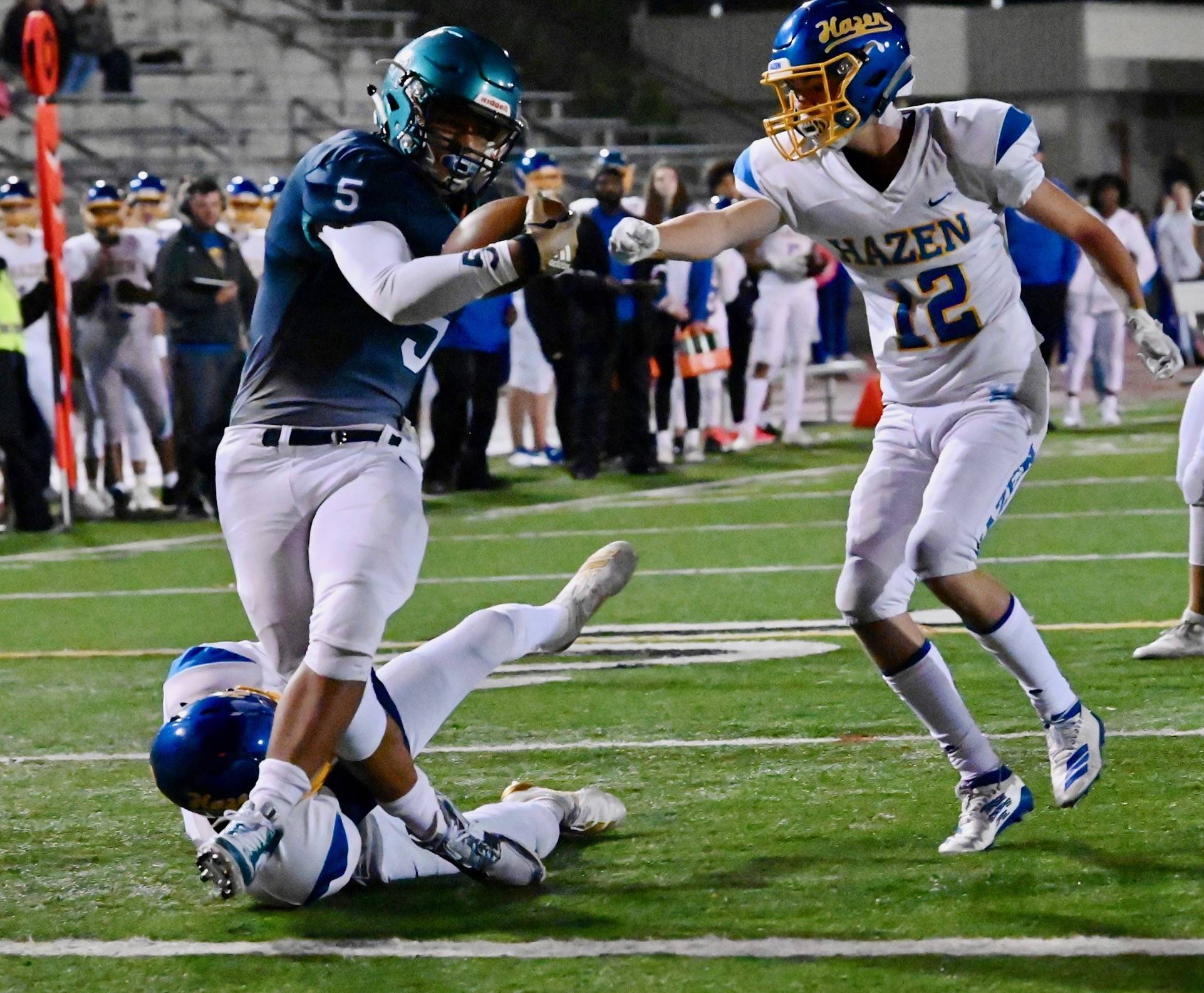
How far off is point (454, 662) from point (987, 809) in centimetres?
122

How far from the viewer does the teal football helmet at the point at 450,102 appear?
4.30 metres

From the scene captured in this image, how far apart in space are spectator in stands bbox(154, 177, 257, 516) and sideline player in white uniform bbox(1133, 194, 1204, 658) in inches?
247

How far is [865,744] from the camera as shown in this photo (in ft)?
18.6

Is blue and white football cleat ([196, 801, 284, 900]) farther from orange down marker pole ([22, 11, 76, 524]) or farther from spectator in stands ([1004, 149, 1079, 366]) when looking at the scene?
spectator in stands ([1004, 149, 1079, 366])

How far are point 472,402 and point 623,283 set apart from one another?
121 centimetres

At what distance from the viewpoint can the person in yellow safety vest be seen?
37.4 ft

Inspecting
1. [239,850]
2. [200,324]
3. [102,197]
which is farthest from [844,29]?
[102,197]

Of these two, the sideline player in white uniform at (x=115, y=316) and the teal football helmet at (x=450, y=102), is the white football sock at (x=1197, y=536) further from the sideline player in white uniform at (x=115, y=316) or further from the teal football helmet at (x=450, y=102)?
the sideline player in white uniform at (x=115, y=316)

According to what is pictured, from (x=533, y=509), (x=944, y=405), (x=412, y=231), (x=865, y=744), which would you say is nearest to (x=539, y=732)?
(x=865, y=744)

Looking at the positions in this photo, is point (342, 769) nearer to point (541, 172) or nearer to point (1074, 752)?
point (1074, 752)

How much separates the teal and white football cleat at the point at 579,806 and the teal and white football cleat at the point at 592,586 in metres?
0.40

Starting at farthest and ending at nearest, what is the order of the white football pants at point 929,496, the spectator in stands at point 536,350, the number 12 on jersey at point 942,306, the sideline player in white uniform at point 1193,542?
the spectator in stands at point 536,350 → the sideline player in white uniform at point 1193,542 → the number 12 on jersey at point 942,306 → the white football pants at point 929,496

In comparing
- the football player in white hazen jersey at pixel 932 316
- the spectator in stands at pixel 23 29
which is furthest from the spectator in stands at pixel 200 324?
the spectator in stands at pixel 23 29

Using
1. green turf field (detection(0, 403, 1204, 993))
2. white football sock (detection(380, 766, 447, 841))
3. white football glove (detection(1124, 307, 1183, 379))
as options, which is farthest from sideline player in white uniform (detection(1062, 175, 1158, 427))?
white football sock (detection(380, 766, 447, 841))
